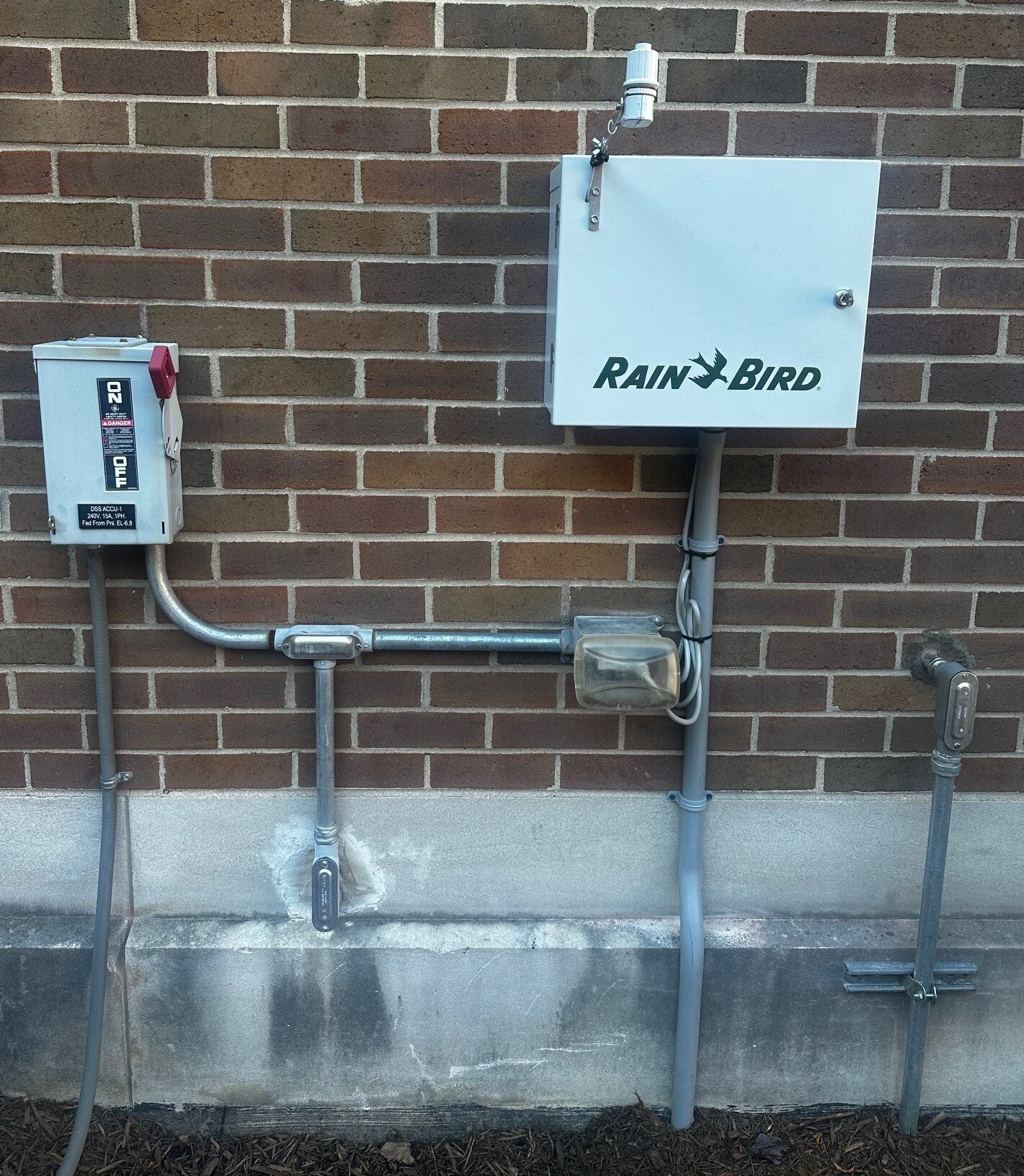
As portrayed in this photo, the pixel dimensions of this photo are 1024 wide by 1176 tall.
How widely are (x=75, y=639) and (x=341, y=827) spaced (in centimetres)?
72

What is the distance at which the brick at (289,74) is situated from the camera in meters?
2.07

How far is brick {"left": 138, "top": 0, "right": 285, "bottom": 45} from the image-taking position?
205 centimetres

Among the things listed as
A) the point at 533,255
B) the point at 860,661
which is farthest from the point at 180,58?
the point at 860,661

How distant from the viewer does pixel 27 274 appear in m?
2.14

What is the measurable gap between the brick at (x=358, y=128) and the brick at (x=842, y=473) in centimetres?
101

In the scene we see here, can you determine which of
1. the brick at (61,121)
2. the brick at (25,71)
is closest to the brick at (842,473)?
the brick at (61,121)

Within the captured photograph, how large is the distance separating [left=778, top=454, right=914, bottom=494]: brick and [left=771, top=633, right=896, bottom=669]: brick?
0.32m

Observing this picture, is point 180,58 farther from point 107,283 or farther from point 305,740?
point 305,740

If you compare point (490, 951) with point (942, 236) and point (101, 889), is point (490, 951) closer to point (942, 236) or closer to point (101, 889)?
point (101, 889)

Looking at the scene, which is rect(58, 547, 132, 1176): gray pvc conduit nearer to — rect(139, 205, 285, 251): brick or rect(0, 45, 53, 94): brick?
rect(139, 205, 285, 251): brick

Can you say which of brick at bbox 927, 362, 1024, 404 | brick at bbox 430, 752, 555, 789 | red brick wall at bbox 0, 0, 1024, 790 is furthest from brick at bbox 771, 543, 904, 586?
brick at bbox 430, 752, 555, 789

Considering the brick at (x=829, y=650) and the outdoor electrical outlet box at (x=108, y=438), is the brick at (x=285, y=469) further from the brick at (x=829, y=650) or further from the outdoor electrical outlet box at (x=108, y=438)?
the brick at (x=829, y=650)

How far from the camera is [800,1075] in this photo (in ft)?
8.03

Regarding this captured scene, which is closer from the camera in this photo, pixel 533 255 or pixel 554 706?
pixel 533 255
